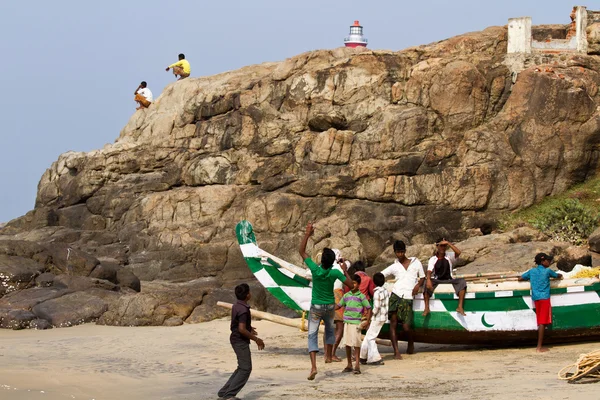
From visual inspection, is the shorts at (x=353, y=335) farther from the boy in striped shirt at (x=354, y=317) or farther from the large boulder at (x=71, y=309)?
the large boulder at (x=71, y=309)

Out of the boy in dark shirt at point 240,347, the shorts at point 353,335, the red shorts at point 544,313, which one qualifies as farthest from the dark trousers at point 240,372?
the red shorts at point 544,313

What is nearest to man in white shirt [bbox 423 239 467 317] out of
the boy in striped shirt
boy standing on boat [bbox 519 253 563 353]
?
boy standing on boat [bbox 519 253 563 353]

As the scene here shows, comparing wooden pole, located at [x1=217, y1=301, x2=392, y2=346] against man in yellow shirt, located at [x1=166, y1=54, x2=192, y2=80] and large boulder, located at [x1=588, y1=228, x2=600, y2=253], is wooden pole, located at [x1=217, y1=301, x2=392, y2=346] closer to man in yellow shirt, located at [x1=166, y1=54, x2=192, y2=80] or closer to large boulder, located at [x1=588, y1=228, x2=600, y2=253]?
large boulder, located at [x1=588, y1=228, x2=600, y2=253]

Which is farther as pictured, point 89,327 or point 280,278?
point 89,327

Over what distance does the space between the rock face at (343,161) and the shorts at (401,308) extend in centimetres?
1200

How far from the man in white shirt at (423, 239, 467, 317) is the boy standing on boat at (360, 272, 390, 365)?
2.89ft

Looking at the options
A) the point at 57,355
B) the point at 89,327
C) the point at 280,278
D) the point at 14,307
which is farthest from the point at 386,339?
the point at 14,307

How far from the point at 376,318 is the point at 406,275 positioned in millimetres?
890

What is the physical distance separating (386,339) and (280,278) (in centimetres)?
191

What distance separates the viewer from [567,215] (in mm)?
27641

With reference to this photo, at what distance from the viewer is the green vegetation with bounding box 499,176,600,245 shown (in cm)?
2725

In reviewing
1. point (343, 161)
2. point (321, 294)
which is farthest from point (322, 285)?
point (343, 161)

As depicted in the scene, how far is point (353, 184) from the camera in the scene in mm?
29562

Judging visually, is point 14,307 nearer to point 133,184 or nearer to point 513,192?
point 133,184
